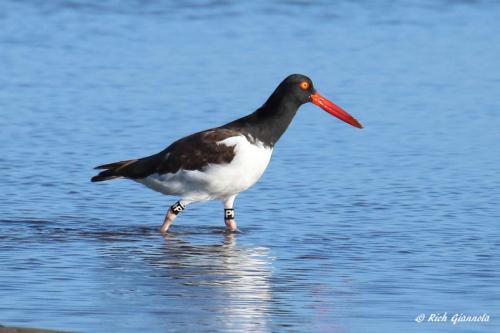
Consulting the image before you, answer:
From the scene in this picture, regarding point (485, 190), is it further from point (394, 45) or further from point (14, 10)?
point (14, 10)

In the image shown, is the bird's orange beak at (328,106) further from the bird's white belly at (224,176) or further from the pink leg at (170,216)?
the pink leg at (170,216)

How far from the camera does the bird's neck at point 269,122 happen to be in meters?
11.1

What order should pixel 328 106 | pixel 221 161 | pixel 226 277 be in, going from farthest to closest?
pixel 328 106
pixel 221 161
pixel 226 277

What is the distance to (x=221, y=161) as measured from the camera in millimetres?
10922

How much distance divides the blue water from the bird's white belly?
326 millimetres

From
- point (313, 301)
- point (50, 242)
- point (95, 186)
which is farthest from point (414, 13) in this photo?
point (313, 301)

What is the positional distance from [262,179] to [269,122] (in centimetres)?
195

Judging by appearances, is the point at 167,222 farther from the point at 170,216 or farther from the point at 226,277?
the point at 226,277

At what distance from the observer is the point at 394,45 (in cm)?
2169

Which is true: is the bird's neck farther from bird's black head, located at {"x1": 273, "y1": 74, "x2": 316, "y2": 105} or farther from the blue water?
the blue water

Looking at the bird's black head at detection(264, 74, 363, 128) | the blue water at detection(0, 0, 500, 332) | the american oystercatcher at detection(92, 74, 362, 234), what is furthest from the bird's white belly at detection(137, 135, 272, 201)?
the bird's black head at detection(264, 74, 363, 128)

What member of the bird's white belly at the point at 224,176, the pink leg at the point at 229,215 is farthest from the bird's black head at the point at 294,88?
the pink leg at the point at 229,215

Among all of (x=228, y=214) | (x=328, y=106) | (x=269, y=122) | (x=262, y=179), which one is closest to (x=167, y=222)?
(x=228, y=214)

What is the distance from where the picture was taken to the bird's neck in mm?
11102
